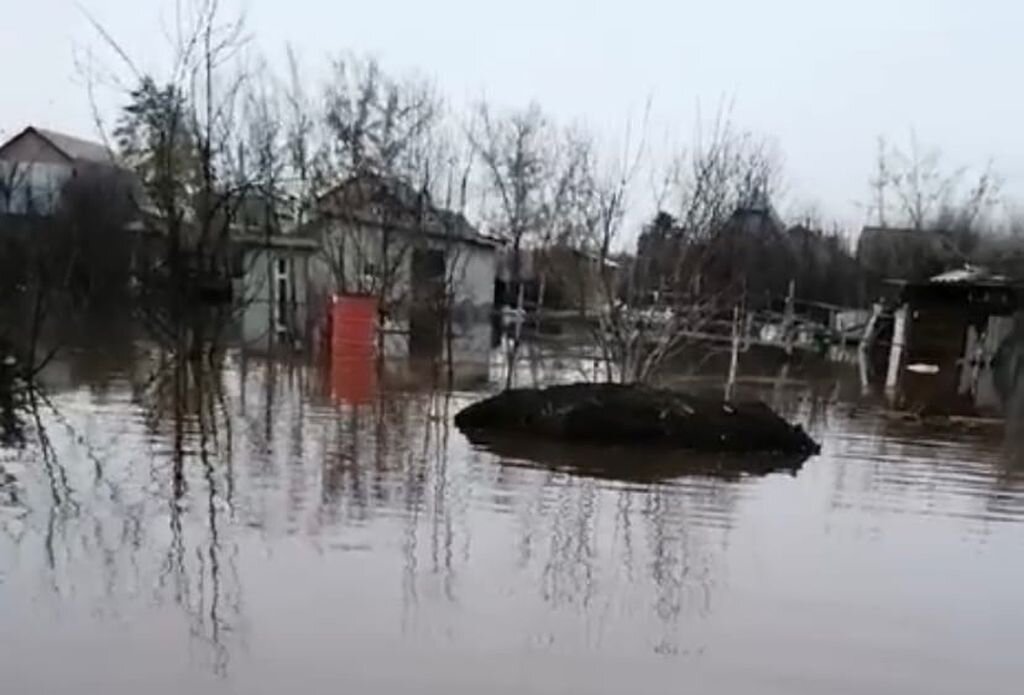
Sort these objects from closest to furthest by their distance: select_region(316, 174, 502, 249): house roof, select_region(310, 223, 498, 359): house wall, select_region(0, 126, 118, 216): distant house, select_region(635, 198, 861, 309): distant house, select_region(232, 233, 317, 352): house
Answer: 1. select_region(635, 198, 861, 309): distant house
2. select_region(310, 223, 498, 359): house wall
3. select_region(316, 174, 502, 249): house roof
4. select_region(232, 233, 317, 352): house
5. select_region(0, 126, 118, 216): distant house

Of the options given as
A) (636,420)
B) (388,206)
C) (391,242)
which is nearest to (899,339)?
(391,242)

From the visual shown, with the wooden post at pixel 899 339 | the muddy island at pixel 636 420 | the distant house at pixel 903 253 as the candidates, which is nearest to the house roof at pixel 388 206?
the wooden post at pixel 899 339

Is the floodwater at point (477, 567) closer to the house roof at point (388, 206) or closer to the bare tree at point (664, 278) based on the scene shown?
the bare tree at point (664, 278)

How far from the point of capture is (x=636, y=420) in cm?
1159

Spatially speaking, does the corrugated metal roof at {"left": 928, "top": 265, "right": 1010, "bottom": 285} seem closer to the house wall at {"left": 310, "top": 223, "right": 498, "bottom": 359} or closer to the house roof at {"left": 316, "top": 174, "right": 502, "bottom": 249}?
Result: the house wall at {"left": 310, "top": 223, "right": 498, "bottom": 359}

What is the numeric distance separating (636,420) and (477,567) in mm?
4838

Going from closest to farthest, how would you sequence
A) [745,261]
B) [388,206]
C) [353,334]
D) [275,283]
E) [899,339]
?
[353,334], [745,261], [899,339], [388,206], [275,283]

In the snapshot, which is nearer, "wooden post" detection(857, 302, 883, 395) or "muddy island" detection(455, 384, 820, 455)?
"muddy island" detection(455, 384, 820, 455)

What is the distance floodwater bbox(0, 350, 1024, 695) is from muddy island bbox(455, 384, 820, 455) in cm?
44

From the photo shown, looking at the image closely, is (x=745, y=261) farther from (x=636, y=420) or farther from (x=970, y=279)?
(x=636, y=420)

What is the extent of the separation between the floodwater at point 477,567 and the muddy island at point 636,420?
1.45 ft

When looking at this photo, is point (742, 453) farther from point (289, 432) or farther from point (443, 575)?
point (443, 575)

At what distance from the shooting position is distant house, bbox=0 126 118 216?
3391cm

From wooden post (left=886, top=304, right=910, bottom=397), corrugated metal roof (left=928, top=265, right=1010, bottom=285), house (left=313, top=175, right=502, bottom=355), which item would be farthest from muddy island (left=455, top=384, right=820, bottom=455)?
corrugated metal roof (left=928, top=265, right=1010, bottom=285)
